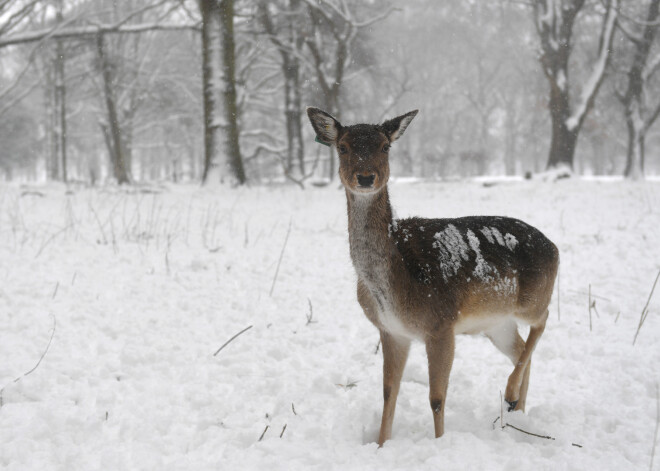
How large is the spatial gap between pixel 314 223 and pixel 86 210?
4.12 m

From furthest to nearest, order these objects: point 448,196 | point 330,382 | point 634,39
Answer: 1. point 634,39
2. point 448,196
3. point 330,382

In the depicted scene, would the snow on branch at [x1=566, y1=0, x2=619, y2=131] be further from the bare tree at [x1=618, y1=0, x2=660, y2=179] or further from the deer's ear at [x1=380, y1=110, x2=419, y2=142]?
the deer's ear at [x1=380, y1=110, x2=419, y2=142]

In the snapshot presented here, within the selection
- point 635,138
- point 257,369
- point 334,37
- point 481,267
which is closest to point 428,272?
point 481,267

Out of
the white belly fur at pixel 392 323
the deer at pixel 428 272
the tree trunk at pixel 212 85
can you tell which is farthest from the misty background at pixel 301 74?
the white belly fur at pixel 392 323

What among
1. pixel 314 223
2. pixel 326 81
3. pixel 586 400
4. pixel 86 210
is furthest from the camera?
pixel 326 81

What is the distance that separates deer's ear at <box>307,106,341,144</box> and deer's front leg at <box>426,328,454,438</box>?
1.40 metres

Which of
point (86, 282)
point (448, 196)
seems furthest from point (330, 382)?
point (448, 196)

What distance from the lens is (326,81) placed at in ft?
57.8

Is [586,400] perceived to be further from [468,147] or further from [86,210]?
[468,147]

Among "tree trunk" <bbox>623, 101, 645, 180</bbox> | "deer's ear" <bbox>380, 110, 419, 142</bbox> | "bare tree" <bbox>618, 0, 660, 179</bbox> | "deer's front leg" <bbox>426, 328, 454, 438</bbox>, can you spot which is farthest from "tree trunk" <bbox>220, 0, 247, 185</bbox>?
"tree trunk" <bbox>623, 101, 645, 180</bbox>

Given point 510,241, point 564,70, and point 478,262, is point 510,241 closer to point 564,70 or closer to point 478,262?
point 478,262

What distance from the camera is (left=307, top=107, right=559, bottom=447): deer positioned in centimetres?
269

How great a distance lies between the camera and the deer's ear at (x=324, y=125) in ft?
9.78

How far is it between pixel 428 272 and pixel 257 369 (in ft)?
5.23
